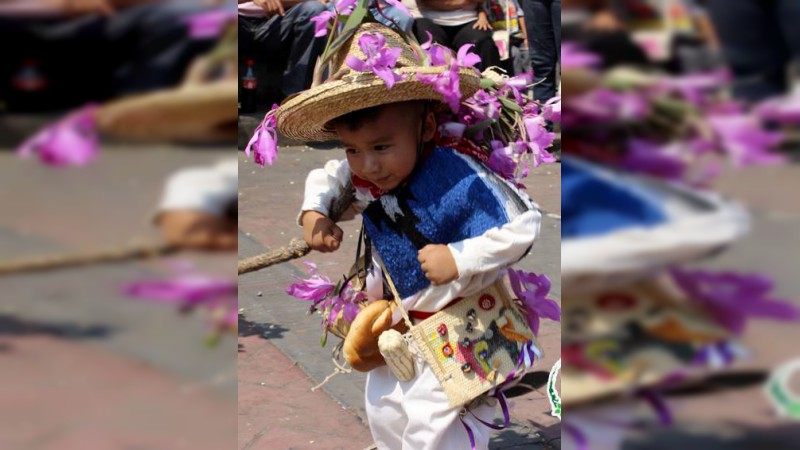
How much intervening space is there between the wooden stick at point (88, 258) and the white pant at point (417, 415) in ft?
5.12

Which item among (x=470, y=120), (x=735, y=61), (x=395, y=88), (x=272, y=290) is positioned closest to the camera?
(x=735, y=61)

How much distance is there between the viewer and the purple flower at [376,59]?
2.30 metres

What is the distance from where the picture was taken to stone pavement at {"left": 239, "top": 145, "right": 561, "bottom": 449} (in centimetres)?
337

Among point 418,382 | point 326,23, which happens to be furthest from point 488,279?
point 326,23

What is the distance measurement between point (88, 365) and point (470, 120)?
175 centimetres

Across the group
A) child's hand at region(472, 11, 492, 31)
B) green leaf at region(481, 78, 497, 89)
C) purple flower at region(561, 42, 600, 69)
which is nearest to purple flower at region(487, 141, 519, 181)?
green leaf at region(481, 78, 497, 89)

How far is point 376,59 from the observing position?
231cm

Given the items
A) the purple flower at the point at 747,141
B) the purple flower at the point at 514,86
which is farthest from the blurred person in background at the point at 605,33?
the purple flower at the point at 514,86

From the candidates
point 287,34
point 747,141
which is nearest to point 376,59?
point 747,141

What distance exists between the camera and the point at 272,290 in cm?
488

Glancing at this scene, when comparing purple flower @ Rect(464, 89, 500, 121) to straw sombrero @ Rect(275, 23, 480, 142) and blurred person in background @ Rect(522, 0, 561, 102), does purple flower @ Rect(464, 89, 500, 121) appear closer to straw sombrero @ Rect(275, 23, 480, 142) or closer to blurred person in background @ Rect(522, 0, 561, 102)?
straw sombrero @ Rect(275, 23, 480, 142)

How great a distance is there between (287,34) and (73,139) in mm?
6332

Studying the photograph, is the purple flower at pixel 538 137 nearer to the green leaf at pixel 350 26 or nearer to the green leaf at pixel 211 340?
the green leaf at pixel 350 26

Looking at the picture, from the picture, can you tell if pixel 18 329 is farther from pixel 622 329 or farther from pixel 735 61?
pixel 735 61
